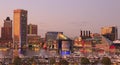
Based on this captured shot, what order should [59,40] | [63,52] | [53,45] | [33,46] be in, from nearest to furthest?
[63,52]
[59,40]
[53,45]
[33,46]

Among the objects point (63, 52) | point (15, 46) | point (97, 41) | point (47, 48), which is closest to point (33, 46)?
point (15, 46)

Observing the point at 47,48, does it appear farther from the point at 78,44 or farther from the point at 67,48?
the point at 67,48

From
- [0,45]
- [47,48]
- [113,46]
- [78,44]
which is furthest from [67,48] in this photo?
[0,45]

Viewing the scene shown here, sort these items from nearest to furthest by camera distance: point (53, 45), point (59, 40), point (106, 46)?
point (59, 40) → point (106, 46) → point (53, 45)

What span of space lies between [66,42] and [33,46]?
4842 cm

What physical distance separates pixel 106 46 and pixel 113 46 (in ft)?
18.7

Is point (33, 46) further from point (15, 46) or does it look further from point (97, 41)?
point (97, 41)

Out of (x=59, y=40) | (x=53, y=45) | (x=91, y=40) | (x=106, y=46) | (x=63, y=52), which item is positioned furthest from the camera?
(x=91, y=40)

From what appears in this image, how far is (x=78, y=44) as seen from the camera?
167 metres

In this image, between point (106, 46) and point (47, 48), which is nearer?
point (106, 46)

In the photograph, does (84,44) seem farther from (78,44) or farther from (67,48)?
(67,48)

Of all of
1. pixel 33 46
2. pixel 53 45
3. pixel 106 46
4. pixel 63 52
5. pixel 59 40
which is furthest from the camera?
pixel 33 46

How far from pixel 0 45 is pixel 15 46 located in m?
6.86

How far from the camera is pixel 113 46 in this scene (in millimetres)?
134750
